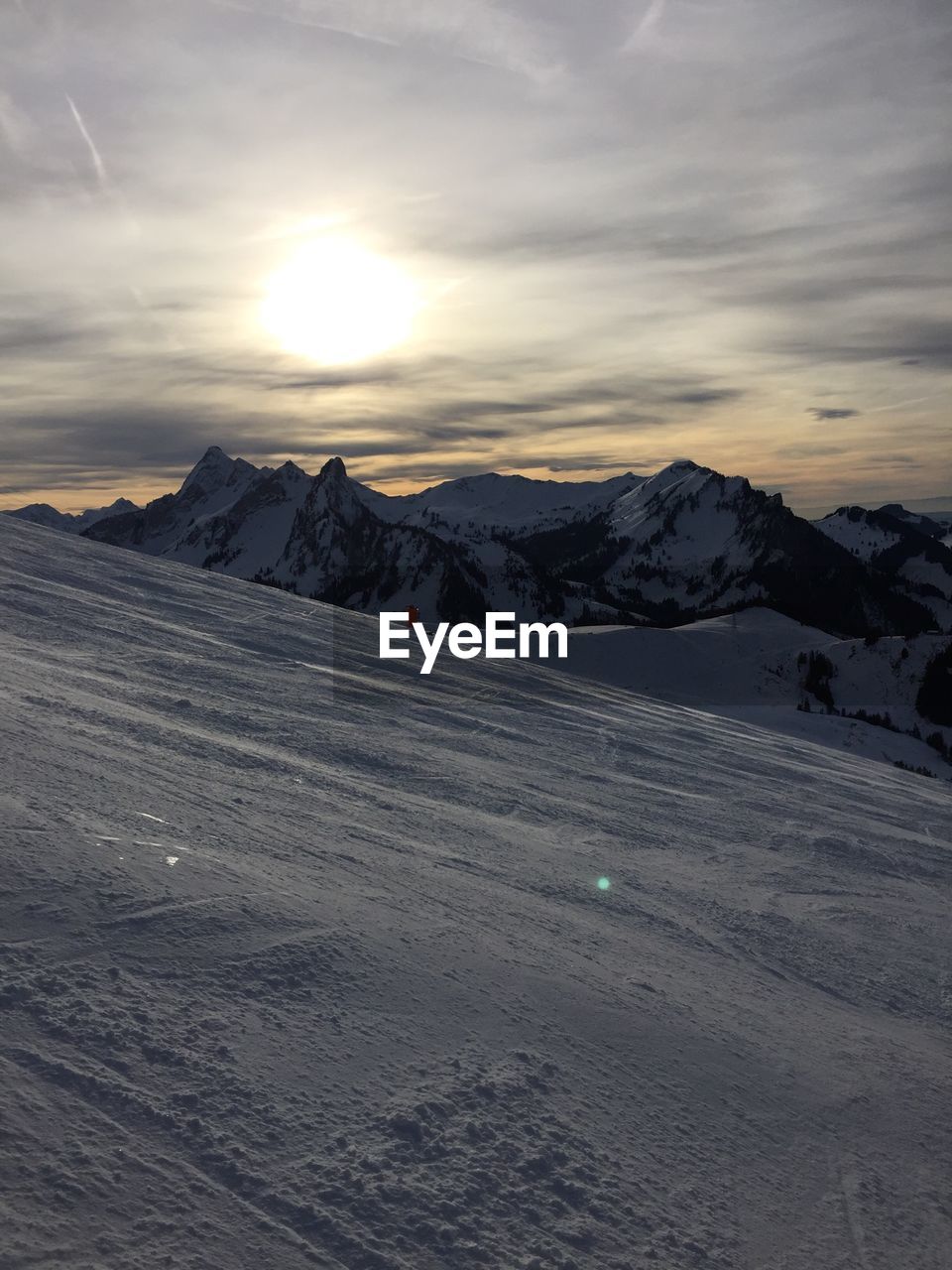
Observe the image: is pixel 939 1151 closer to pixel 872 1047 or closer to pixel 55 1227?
pixel 872 1047

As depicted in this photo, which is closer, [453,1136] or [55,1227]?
[55,1227]

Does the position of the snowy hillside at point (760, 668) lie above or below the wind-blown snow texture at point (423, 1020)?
below

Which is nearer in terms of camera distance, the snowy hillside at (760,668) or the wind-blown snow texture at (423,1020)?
the wind-blown snow texture at (423,1020)

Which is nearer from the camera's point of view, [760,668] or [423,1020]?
[423,1020]

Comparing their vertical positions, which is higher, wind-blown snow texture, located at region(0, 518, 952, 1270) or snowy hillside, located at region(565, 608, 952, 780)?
wind-blown snow texture, located at region(0, 518, 952, 1270)

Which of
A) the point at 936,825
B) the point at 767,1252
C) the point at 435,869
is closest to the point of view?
the point at 767,1252

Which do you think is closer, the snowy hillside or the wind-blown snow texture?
the wind-blown snow texture

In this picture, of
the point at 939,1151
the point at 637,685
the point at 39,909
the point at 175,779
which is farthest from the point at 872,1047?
the point at 637,685

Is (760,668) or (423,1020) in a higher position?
(423,1020)
